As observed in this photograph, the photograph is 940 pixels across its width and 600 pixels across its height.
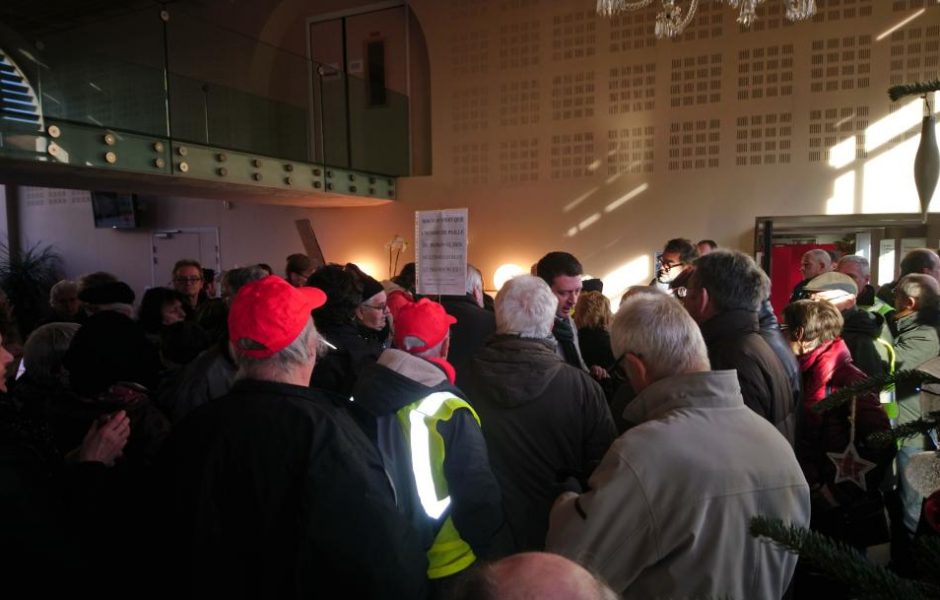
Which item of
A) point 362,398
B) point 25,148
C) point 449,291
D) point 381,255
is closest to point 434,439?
point 362,398

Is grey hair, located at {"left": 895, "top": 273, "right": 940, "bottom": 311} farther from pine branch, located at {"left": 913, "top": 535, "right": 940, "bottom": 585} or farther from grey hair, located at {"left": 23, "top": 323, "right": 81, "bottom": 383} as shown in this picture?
grey hair, located at {"left": 23, "top": 323, "right": 81, "bottom": 383}

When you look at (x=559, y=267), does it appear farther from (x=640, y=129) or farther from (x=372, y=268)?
(x=372, y=268)

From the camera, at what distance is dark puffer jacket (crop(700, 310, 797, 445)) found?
2258 mm

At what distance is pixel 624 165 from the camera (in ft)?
28.4

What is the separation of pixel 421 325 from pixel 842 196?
7.36 metres

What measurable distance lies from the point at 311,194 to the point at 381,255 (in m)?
1.91

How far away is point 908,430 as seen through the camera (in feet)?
3.19

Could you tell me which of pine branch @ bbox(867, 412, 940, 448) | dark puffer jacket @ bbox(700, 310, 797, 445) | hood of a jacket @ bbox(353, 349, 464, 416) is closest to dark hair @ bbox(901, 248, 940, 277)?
dark puffer jacket @ bbox(700, 310, 797, 445)

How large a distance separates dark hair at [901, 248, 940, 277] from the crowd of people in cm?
224

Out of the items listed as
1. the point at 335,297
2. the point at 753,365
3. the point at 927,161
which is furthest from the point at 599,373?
the point at 927,161

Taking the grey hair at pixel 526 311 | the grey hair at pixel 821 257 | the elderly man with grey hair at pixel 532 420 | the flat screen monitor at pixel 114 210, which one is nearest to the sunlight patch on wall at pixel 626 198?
the grey hair at pixel 821 257

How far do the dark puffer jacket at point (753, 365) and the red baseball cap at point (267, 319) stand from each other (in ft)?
5.32

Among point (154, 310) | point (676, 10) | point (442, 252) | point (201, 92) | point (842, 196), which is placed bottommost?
point (154, 310)

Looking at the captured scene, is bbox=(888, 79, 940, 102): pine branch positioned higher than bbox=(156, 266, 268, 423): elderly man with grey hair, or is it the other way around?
bbox=(888, 79, 940, 102): pine branch
